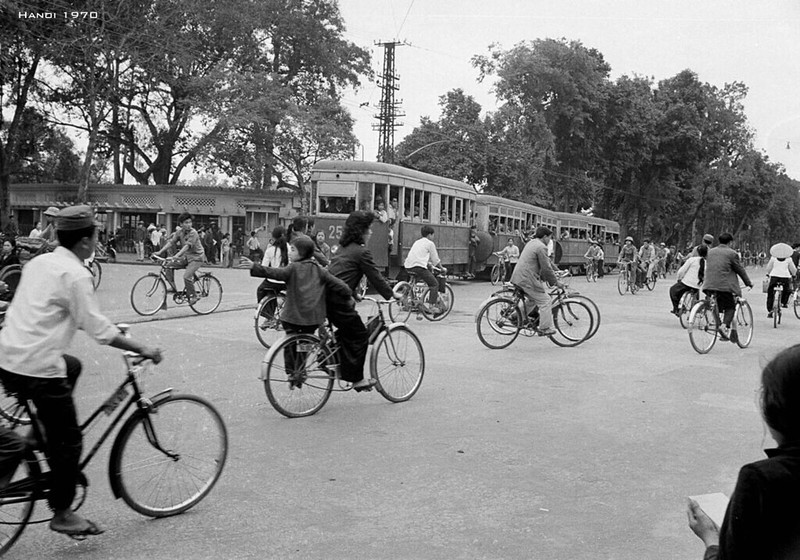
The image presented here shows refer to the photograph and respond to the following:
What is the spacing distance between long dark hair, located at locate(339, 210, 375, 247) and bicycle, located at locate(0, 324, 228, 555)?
10.3 ft

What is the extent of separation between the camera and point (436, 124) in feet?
136

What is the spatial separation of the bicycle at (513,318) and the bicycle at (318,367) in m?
3.59

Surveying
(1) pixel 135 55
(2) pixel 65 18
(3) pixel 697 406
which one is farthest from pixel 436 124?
(3) pixel 697 406

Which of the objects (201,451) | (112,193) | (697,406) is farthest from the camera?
(112,193)

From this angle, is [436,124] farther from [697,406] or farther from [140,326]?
[697,406]

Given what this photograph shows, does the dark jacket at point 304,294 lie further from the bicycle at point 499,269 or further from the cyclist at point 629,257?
the bicycle at point 499,269

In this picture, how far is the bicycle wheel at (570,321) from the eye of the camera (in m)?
10.8

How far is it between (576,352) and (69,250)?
7.85 m

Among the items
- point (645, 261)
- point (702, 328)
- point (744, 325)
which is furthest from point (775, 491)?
point (645, 261)

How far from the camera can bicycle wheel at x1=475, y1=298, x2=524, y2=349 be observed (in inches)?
416

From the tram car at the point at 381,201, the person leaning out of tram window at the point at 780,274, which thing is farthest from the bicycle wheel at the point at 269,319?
the person leaning out of tram window at the point at 780,274

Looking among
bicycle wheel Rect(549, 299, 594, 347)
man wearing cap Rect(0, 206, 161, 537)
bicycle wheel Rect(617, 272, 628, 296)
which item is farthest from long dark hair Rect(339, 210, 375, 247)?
bicycle wheel Rect(617, 272, 628, 296)

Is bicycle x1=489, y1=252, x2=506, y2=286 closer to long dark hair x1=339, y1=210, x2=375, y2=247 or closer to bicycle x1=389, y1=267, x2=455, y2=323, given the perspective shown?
bicycle x1=389, y1=267, x2=455, y2=323

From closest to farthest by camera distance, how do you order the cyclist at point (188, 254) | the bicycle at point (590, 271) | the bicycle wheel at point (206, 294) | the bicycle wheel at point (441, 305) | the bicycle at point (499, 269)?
the cyclist at point (188, 254) < the bicycle wheel at point (206, 294) < the bicycle wheel at point (441, 305) < the bicycle at point (499, 269) < the bicycle at point (590, 271)
